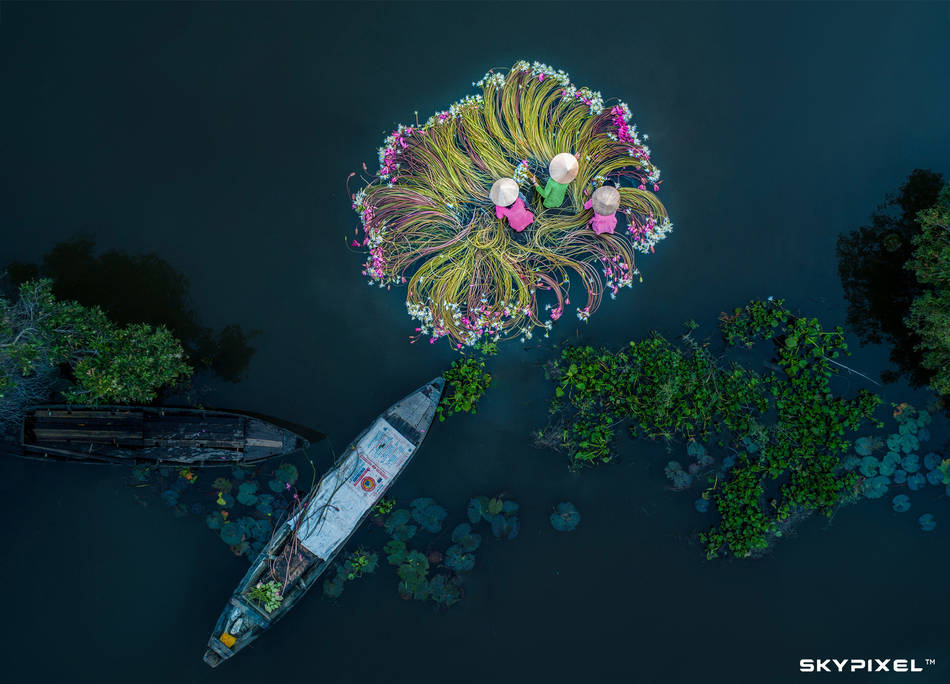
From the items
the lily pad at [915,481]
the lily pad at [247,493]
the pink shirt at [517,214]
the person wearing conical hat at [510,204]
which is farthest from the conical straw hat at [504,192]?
the lily pad at [915,481]

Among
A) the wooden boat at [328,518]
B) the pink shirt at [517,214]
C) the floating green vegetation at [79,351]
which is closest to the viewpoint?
the floating green vegetation at [79,351]

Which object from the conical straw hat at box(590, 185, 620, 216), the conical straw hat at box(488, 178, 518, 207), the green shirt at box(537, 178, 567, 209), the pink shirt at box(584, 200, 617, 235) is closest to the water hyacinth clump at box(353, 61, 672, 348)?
the pink shirt at box(584, 200, 617, 235)

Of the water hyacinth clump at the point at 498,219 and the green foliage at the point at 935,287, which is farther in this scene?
the water hyacinth clump at the point at 498,219

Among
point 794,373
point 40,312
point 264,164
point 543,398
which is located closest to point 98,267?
point 40,312

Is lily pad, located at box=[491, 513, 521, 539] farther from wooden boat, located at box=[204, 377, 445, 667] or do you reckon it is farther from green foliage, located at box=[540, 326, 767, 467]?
wooden boat, located at box=[204, 377, 445, 667]

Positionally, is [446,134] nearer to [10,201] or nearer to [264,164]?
[264,164]

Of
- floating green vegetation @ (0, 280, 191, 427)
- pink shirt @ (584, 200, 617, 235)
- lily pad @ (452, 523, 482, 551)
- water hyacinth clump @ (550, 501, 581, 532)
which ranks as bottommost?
floating green vegetation @ (0, 280, 191, 427)

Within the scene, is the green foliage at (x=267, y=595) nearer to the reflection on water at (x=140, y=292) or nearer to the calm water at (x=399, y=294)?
the calm water at (x=399, y=294)
